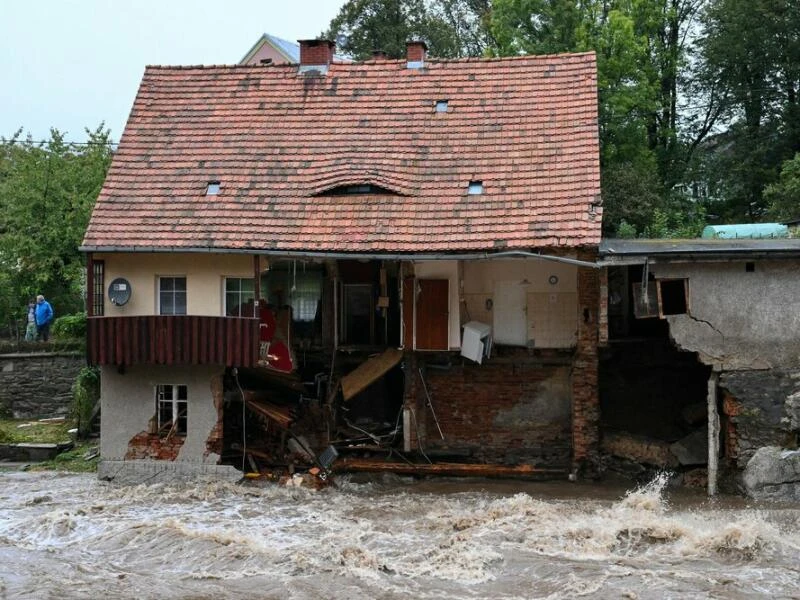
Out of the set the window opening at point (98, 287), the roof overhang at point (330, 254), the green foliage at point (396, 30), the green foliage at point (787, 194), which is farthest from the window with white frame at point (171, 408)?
the green foliage at point (396, 30)

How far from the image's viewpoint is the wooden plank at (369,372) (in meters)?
21.8

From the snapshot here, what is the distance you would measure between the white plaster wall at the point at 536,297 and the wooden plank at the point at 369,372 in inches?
63.6

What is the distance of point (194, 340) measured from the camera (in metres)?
20.5

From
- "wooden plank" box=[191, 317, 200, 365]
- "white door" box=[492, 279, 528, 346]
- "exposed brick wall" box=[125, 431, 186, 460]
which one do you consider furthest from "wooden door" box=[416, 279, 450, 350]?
"exposed brick wall" box=[125, 431, 186, 460]

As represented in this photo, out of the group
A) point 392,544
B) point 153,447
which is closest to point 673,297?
point 392,544

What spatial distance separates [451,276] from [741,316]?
17.8 ft

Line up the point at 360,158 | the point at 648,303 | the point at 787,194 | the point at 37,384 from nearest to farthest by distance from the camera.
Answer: the point at 648,303 → the point at 360,158 → the point at 37,384 → the point at 787,194

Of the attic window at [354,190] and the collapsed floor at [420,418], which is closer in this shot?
the collapsed floor at [420,418]

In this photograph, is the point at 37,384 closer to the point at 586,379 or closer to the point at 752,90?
the point at 586,379

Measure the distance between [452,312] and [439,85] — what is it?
215 inches

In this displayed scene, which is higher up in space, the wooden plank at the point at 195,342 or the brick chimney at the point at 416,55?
the brick chimney at the point at 416,55

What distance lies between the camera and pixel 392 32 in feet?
139

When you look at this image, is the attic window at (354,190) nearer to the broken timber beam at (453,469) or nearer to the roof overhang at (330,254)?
the roof overhang at (330,254)

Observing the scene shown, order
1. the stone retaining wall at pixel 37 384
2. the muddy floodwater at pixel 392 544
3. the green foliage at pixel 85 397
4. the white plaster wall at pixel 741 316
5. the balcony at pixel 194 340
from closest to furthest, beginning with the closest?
the muddy floodwater at pixel 392 544 → the white plaster wall at pixel 741 316 → the balcony at pixel 194 340 → the green foliage at pixel 85 397 → the stone retaining wall at pixel 37 384
